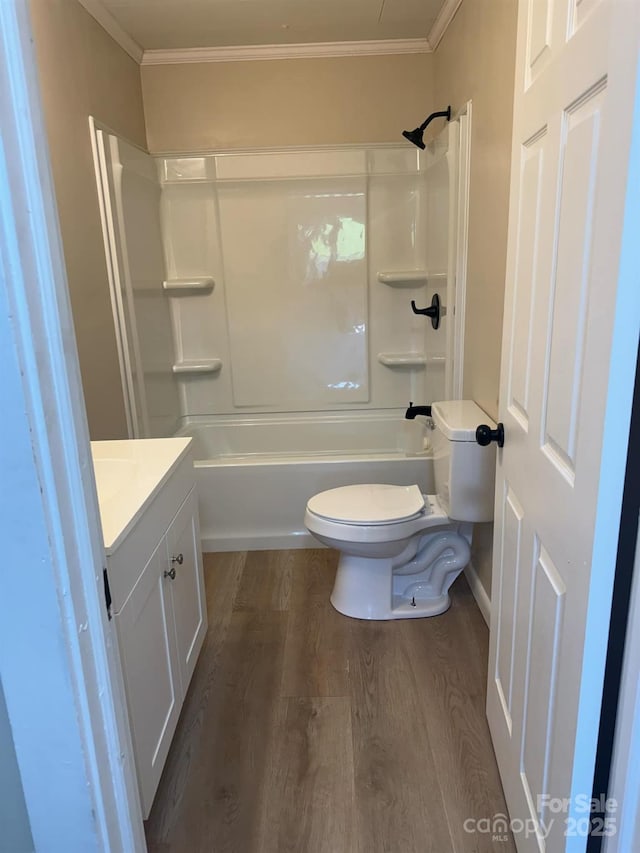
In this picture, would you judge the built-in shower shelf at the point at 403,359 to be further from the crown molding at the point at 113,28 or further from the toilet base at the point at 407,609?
the crown molding at the point at 113,28

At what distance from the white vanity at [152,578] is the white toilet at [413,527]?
570 millimetres

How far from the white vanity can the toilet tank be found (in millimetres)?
884

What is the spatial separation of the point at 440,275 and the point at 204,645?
196cm

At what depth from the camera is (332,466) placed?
2816 millimetres

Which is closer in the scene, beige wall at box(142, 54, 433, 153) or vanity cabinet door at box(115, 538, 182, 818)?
vanity cabinet door at box(115, 538, 182, 818)

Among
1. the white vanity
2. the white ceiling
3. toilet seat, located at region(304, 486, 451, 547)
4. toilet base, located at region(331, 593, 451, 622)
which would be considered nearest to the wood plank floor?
toilet base, located at region(331, 593, 451, 622)

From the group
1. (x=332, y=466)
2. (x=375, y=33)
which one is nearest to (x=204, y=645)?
(x=332, y=466)

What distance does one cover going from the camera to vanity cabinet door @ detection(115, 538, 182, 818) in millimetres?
1268

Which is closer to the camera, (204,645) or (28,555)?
(28,555)

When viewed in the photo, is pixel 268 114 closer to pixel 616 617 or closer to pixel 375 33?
pixel 375 33

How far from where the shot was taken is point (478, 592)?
2.37 meters

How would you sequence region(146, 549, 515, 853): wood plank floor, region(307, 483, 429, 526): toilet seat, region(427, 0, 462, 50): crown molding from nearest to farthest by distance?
region(146, 549, 515, 853): wood plank floor, region(307, 483, 429, 526): toilet seat, region(427, 0, 462, 50): crown molding

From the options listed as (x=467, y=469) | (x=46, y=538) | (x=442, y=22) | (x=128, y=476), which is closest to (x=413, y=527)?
(x=467, y=469)

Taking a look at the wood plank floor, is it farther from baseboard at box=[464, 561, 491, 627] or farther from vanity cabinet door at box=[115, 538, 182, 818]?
vanity cabinet door at box=[115, 538, 182, 818]
